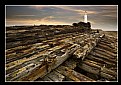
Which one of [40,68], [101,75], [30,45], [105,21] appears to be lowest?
[101,75]

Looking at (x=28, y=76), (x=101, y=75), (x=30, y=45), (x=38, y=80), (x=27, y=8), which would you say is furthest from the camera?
(x=27, y=8)

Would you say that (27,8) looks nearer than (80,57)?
No

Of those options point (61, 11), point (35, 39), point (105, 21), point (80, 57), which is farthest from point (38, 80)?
point (105, 21)

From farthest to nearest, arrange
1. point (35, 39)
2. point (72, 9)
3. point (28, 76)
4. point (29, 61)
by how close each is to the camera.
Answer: point (72, 9), point (35, 39), point (29, 61), point (28, 76)

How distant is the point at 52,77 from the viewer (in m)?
2.20

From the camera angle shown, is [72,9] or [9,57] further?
[72,9]

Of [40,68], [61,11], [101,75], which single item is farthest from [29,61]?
[61,11]

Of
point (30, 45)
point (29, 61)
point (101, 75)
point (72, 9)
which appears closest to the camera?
point (29, 61)

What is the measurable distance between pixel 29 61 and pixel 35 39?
104cm

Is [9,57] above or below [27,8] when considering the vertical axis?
below

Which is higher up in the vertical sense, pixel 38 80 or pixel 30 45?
pixel 30 45

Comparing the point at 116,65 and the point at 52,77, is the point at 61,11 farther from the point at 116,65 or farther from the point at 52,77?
the point at 52,77

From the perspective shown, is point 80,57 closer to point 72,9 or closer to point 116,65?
point 116,65

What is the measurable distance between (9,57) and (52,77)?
651mm
